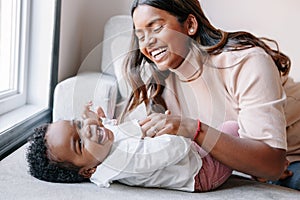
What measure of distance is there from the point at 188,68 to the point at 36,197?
0.60 m

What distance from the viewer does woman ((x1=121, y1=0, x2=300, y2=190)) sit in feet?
3.37

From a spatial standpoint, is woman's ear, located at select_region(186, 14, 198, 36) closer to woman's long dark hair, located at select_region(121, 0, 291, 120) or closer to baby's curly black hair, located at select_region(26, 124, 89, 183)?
woman's long dark hair, located at select_region(121, 0, 291, 120)

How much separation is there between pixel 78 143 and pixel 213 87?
0.44m

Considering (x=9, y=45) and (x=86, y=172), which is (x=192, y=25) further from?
(x=9, y=45)

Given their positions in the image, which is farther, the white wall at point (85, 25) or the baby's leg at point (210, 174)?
the white wall at point (85, 25)

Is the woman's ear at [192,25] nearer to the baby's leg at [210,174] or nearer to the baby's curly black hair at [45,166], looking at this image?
the baby's leg at [210,174]

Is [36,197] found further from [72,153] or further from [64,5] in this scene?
[64,5]

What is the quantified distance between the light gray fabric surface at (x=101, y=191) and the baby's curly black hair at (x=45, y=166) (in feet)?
0.07

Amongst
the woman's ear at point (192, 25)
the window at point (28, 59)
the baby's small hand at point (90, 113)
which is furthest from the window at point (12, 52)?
the woman's ear at point (192, 25)

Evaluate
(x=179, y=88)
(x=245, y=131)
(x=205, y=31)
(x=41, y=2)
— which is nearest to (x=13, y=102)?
(x=41, y=2)

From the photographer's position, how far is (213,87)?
1187mm

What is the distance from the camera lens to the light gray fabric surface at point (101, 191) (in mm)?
967

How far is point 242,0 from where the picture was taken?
2266 millimetres

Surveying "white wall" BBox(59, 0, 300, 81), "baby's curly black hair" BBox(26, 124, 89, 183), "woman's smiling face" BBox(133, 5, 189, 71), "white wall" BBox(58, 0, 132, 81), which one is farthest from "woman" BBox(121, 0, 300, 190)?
"white wall" BBox(59, 0, 300, 81)
